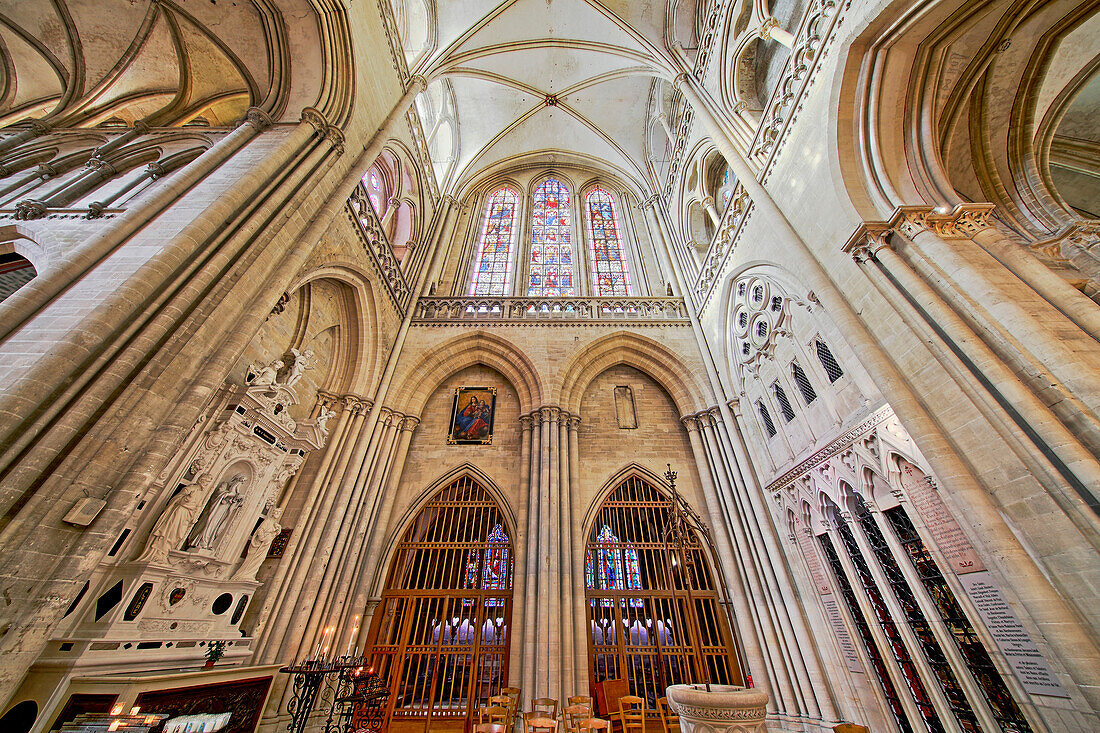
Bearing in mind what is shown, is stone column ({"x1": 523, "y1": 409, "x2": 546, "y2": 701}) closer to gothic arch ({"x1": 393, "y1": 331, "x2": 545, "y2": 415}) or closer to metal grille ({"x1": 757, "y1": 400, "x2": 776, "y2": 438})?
gothic arch ({"x1": 393, "y1": 331, "x2": 545, "y2": 415})

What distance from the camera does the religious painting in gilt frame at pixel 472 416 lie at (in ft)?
28.3

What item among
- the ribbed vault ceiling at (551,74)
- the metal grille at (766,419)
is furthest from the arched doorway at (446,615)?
the ribbed vault ceiling at (551,74)

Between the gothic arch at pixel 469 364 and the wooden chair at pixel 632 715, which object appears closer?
the wooden chair at pixel 632 715

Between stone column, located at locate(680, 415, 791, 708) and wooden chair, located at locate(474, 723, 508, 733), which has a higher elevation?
stone column, located at locate(680, 415, 791, 708)

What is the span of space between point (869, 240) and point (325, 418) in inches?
301

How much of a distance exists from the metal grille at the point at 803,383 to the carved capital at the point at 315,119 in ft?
25.5

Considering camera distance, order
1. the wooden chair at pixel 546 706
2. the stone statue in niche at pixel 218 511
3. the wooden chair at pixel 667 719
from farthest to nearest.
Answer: the wooden chair at pixel 667 719
the wooden chair at pixel 546 706
the stone statue in niche at pixel 218 511

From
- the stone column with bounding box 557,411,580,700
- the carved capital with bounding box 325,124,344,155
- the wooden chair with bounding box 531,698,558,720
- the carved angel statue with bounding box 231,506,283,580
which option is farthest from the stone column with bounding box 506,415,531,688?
the carved capital with bounding box 325,124,344,155

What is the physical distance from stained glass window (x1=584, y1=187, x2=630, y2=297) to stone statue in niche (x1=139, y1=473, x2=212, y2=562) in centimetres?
891

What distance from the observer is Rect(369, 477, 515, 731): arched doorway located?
632 cm

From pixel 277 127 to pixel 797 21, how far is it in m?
8.23

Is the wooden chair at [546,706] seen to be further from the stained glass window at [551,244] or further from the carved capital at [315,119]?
the carved capital at [315,119]

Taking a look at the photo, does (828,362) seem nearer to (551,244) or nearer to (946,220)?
(946,220)

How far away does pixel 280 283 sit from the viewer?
183 inches
